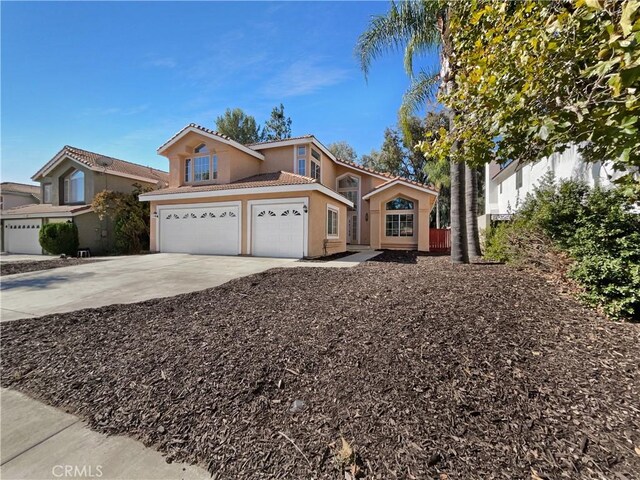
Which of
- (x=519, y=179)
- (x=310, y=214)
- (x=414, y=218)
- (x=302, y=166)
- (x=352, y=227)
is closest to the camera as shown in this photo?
(x=310, y=214)

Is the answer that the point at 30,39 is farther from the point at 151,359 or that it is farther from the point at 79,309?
the point at 151,359

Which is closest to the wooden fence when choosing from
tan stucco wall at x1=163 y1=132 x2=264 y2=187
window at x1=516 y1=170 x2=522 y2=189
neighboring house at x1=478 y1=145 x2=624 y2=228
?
neighboring house at x1=478 y1=145 x2=624 y2=228

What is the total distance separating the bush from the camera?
1579cm

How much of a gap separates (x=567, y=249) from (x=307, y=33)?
8.39 m

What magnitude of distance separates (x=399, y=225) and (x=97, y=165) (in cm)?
1951

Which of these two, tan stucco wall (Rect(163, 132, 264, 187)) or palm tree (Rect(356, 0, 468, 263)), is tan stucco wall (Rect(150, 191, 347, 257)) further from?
palm tree (Rect(356, 0, 468, 263))

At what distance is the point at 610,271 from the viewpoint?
3.84 m

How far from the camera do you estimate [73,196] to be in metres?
19.4

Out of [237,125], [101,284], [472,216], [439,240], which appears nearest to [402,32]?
[472,216]

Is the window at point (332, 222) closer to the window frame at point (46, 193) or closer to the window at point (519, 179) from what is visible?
the window at point (519, 179)

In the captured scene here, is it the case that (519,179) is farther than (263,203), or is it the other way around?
(519,179)

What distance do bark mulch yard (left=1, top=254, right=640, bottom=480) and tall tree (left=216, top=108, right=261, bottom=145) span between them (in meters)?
30.3

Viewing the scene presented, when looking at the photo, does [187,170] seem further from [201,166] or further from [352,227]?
[352,227]

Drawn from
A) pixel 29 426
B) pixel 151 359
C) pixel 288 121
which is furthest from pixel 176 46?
pixel 288 121
